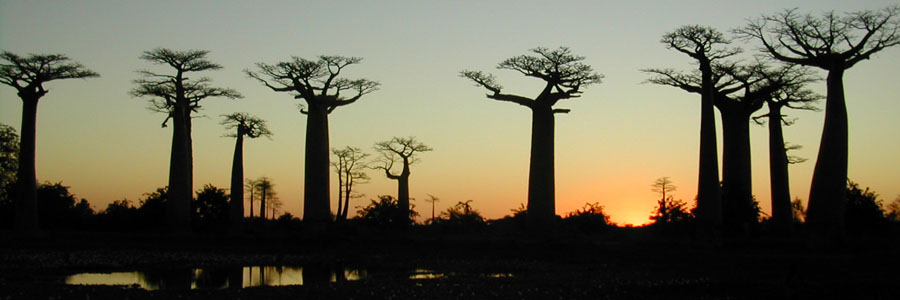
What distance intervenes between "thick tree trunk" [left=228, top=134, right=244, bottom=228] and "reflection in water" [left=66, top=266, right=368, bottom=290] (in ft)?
72.1

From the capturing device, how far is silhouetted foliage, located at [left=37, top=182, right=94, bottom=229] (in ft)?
145

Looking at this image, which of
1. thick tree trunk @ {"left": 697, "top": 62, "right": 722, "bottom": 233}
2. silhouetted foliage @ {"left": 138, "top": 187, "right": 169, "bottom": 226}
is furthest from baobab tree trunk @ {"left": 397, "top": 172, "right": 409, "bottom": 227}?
thick tree trunk @ {"left": 697, "top": 62, "right": 722, "bottom": 233}

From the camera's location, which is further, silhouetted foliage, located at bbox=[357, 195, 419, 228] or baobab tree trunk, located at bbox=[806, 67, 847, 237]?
silhouetted foliage, located at bbox=[357, 195, 419, 228]

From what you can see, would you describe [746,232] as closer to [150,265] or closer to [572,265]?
[572,265]

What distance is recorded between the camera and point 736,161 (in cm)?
4094

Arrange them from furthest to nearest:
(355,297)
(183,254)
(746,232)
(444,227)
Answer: (444,227) → (746,232) → (183,254) → (355,297)

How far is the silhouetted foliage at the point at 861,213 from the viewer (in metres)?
A: 36.7

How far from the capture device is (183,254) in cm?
2814

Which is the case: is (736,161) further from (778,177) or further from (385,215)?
(385,215)

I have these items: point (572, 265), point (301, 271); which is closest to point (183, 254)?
point (301, 271)

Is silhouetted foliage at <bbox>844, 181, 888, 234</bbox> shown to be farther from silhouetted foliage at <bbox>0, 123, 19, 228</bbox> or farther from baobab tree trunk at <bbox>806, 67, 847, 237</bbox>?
silhouetted foliage at <bbox>0, 123, 19, 228</bbox>

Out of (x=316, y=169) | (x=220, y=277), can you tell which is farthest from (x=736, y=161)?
(x=220, y=277)

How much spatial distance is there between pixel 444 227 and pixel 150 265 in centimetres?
2651

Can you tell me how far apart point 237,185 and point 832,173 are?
98.6 feet
